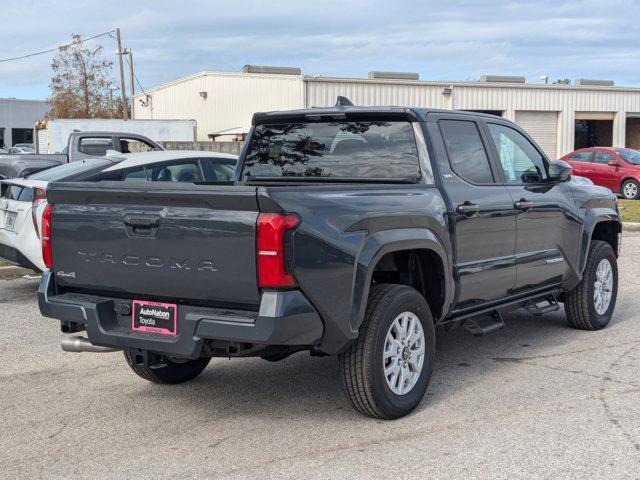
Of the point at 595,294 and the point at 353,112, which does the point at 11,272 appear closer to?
the point at 353,112

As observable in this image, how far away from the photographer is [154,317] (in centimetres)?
472

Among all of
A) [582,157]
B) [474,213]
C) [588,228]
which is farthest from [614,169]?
[474,213]

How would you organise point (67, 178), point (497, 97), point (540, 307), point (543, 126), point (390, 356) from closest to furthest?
1. point (390, 356)
2. point (540, 307)
3. point (67, 178)
4. point (497, 97)
5. point (543, 126)

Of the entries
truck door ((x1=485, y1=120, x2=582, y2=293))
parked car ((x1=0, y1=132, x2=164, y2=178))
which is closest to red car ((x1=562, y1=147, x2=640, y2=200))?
parked car ((x1=0, y1=132, x2=164, y2=178))

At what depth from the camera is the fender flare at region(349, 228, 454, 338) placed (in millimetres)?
4680

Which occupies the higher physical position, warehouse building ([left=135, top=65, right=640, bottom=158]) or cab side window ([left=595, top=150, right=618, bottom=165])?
warehouse building ([left=135, top=65, right=640, bottom=158])

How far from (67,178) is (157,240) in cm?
542

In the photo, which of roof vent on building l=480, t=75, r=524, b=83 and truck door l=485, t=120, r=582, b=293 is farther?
roof vent on building l=480, t=75, r=524, b=83

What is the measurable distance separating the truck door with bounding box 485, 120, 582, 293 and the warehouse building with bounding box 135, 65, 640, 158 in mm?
25677

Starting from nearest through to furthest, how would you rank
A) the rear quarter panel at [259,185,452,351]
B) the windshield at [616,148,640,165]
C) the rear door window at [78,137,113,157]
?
the rear quarter panel at [259,185,452,351], the rear door window at [78,137,113,157], the windshield at [616,148,640,165]

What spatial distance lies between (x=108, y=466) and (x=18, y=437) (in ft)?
2.58

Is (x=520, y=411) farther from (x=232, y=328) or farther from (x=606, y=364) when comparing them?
(x=232, y=328)

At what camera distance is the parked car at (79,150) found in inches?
609

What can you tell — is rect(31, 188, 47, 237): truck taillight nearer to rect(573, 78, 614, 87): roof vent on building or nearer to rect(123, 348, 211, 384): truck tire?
rect(123, 348, 211, 384): truck tire
